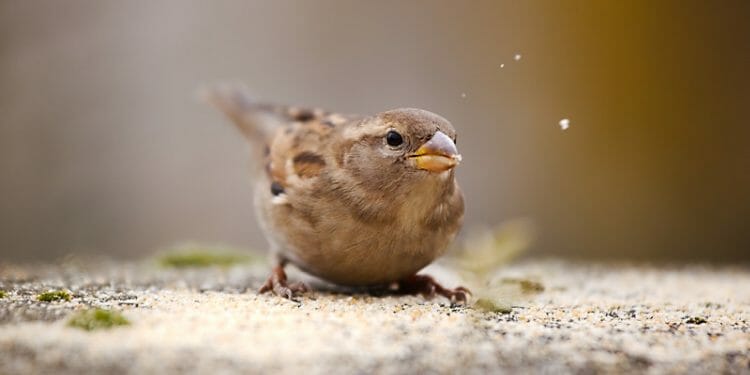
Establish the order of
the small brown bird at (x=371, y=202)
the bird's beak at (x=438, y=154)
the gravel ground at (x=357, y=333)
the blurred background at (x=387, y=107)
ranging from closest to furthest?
the gravel ground at (x=357, y=333)
the bird's beak at (x=438, y=154)
the small brown bird at (x=371, y=202)
the blurred background at (x=387, y=107)

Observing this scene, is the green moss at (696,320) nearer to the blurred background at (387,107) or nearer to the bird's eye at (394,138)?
the bird's eye at (394,138)

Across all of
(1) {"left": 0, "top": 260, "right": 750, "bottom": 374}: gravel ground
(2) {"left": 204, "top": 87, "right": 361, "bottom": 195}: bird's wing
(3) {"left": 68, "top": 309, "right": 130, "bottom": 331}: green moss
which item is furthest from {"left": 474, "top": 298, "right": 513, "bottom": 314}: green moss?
(3) {"left": 68, "top": 309, "right": 130, "bottom": 331}: green moss

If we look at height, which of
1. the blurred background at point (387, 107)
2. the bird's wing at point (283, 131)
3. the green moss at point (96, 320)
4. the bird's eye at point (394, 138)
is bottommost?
the green moss at point (96, 320)

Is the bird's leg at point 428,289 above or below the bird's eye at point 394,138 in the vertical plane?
below

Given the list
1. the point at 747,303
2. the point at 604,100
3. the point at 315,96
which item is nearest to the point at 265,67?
the point at 315,96

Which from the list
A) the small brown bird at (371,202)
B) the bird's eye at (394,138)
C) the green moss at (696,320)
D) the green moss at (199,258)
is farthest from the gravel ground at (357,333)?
the green moss at (199,258)

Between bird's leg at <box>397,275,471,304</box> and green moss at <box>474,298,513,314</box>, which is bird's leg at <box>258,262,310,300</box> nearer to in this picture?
bird's leg at <box>397,275,471,304</box>

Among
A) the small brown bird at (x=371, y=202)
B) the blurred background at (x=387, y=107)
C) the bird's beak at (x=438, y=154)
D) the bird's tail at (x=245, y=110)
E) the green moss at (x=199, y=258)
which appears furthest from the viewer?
the blurred background at (x=387, y=107)

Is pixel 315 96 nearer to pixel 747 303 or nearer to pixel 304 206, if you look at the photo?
pixel 304 206
